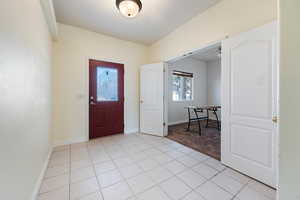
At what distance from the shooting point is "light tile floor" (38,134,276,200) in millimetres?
1394

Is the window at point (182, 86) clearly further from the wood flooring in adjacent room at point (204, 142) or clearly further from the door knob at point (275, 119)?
the door knob at point (275, 119)

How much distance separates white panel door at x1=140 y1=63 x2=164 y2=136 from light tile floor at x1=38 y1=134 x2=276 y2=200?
964mm

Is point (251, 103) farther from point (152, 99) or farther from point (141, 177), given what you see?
point (152, 99)

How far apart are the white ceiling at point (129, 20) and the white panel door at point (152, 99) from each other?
3.12ft

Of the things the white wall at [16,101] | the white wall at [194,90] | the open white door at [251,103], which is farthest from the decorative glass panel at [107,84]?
the open white door at [251,103]

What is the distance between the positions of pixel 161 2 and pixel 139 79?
2064 mm

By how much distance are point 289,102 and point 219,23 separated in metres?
2.00

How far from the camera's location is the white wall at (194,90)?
4.75 m

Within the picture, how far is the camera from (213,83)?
5.52 meters

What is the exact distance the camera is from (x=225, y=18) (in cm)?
203

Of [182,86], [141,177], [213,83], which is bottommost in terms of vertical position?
[141,177]

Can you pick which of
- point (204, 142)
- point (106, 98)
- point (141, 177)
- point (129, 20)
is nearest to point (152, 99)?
point (106, 98)

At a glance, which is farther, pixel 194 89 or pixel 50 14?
pixel 194 89

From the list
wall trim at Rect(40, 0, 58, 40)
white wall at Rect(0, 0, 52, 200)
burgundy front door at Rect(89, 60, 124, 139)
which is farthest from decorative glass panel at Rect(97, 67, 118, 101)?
white wall at Rect(0, 0, 52, 200)
